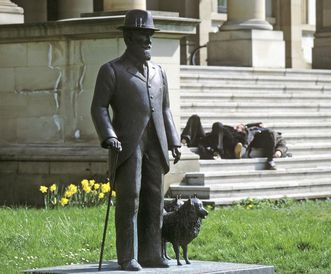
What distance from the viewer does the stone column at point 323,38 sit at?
1293 inches

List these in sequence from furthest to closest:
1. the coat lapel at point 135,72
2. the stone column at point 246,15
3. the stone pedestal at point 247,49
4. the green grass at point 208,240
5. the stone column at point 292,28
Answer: the stone column at point 292,28
the stone column at point 246,15
the stone pedestal at point 247,49
the green grass at point 208,240
the coat lapel at point 135,72

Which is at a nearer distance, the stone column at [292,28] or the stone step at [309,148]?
the stone step at [309,148]

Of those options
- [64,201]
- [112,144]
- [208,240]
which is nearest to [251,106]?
[64,201]

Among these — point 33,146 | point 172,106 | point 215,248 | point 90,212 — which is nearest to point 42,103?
point 33,146

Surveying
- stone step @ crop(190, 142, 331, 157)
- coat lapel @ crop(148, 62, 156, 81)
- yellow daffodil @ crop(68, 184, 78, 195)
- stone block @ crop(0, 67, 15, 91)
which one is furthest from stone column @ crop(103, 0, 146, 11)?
coat lapel @ crop(148, 62, 156, 81)

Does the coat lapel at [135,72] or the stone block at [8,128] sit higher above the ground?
the coat lapel at [135,72]

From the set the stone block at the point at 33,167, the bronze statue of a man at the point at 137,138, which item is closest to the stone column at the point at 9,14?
the stone block at the point at 33,167

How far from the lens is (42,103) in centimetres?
1989

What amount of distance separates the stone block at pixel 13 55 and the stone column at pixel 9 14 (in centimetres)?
137

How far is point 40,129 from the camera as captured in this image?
20.0 m

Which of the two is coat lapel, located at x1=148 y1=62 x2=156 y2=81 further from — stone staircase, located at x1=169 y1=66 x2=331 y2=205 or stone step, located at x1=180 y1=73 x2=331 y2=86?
stone step, located at x1=180 y1=73 x2=331 y2=86

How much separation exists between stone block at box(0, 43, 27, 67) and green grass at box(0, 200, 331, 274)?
3712mm

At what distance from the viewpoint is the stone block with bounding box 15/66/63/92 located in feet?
64.9

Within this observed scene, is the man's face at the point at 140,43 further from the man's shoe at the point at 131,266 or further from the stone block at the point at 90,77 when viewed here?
the stone block at the point at 90,77
